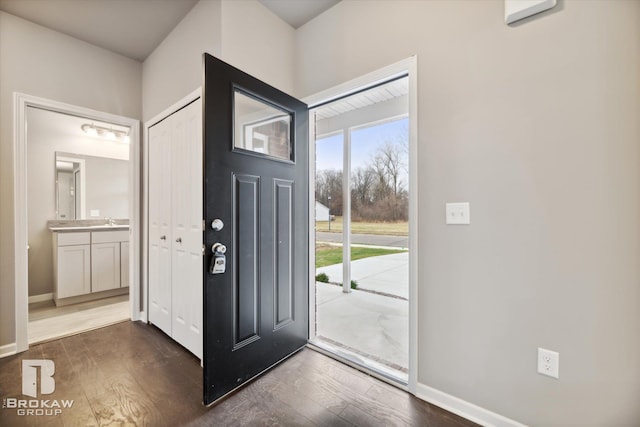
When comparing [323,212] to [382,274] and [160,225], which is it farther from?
[160,225]

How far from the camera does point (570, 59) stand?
1.22m

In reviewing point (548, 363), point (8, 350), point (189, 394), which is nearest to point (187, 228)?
point (189, 394)

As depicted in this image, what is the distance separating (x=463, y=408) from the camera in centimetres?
150

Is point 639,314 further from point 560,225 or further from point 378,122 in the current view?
point 378,122

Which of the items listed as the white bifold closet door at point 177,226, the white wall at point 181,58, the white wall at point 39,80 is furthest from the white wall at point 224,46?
the white wall at point 39,80

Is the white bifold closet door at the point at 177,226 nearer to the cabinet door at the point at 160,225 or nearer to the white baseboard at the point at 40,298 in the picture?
the cabinet door at the point at 160,225

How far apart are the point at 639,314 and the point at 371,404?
1344 millimetres

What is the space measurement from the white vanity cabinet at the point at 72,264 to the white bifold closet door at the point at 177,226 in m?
1.41

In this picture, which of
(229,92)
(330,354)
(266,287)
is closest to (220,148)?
(229,92)

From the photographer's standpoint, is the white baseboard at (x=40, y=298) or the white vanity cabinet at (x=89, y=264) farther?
the white baseboard at (x=40, y=298)

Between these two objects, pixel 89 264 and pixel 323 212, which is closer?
pixel 89 264

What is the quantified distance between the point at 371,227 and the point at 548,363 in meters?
2.48

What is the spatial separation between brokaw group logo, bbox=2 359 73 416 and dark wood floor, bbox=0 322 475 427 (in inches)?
1.4

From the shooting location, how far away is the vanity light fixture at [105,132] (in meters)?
3.79
